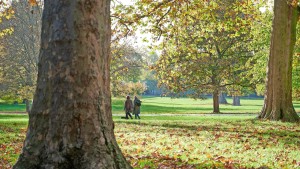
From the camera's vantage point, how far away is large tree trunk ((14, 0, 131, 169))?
185 inches

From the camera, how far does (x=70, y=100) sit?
4.72m

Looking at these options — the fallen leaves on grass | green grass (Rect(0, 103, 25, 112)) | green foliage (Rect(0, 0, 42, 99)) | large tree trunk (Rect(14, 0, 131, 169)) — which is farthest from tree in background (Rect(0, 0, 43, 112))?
large tree trunk (Rect(14, 0, 131, 169))

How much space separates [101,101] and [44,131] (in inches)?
30.4

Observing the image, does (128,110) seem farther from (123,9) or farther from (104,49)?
(104,49)

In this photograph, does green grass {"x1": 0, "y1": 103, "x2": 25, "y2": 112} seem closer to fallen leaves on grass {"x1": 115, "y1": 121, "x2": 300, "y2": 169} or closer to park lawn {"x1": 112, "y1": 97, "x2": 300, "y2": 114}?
park lawn {"x1": 112, "y1": 97, "x2": 300, "y2": 114}

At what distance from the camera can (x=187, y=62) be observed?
3722 centimetres

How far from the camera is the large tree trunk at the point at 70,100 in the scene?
15.4 feet

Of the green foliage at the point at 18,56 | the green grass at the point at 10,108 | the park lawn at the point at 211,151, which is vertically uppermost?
the green foliage at the point at 18,56

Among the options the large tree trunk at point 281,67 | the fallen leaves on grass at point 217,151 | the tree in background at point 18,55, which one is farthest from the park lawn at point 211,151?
the tree in background at point 18,55

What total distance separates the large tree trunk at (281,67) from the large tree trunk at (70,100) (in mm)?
14449

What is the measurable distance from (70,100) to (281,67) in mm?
15155

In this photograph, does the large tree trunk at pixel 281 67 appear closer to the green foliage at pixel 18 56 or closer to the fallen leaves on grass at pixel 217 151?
the fallen leaves on grass at pixel 217 151

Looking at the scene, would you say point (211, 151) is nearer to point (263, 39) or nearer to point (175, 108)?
point (263, 39)

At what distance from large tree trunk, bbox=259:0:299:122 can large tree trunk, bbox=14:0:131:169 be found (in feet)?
47.4
